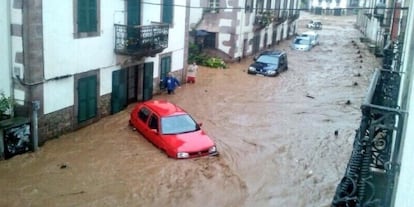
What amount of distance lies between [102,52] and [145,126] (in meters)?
3.87

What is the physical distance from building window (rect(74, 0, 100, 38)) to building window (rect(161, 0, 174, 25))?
5358mm

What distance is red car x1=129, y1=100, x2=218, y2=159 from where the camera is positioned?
51.3 feet

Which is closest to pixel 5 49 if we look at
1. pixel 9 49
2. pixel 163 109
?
A: pixel 9 49

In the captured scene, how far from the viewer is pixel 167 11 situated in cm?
2347

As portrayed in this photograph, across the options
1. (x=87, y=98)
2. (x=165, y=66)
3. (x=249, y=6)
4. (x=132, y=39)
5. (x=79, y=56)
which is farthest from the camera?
(x=249, y=6)

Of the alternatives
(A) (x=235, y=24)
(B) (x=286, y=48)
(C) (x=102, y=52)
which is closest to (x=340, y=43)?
(B) (x=286, y=48)

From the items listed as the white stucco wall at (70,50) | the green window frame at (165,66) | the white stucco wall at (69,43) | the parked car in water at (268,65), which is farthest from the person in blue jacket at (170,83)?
the parked car in water at (268,65)

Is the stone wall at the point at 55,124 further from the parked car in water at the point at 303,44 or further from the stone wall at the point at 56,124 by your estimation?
the parked car in water at the point at 303,44

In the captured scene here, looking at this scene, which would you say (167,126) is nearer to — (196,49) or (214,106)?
(214,106)

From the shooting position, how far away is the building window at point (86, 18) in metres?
17.1

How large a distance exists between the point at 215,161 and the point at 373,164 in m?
7.91

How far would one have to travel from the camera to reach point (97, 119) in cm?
1916

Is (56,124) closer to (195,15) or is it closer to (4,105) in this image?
(4,105)

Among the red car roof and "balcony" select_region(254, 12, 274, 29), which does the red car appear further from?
"balcony" select_region(254, 12, 274, 29)
